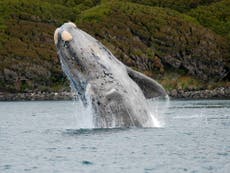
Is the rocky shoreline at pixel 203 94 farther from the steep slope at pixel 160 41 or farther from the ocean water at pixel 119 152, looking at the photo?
the ocean water at pixel 119 152

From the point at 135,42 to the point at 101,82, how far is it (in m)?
144

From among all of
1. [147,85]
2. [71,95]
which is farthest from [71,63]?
[71,95]

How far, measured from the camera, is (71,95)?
463 ft

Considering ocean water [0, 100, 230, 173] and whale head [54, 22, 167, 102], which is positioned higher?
whale head [54, 22, 167, 102]

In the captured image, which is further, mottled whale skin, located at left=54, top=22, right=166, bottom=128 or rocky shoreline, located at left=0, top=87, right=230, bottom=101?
rocky shoreline, located at left=0, top=87, right=230, bottom=101

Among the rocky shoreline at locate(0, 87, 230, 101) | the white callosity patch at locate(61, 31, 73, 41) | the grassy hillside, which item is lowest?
the rocky shoreline at locate(0, 87, 230, 101)

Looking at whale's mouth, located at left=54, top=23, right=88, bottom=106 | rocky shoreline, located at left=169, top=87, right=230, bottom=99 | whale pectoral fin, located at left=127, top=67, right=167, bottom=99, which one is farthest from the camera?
rocky shoreline, located at left=169, top=87, right=230, bottom=99

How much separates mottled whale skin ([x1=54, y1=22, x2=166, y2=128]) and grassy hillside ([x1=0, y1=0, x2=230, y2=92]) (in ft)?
400

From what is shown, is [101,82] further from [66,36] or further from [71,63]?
[66,36]

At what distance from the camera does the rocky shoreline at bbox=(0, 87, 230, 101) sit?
134125mm

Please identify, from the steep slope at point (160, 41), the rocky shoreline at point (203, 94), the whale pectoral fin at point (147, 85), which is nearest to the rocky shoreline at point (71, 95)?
the rocky shoreline at point (203, 94)

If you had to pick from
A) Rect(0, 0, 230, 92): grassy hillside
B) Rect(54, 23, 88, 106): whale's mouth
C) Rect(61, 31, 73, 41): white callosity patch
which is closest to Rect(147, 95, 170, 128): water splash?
Rect(54, 23, 88, 106): whale's mouth

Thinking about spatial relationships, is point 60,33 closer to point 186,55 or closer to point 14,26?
point 186,55

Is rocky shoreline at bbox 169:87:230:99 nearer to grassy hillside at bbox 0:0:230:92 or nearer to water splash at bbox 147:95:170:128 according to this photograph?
grassy hillside at bbox 0:0:230:92
